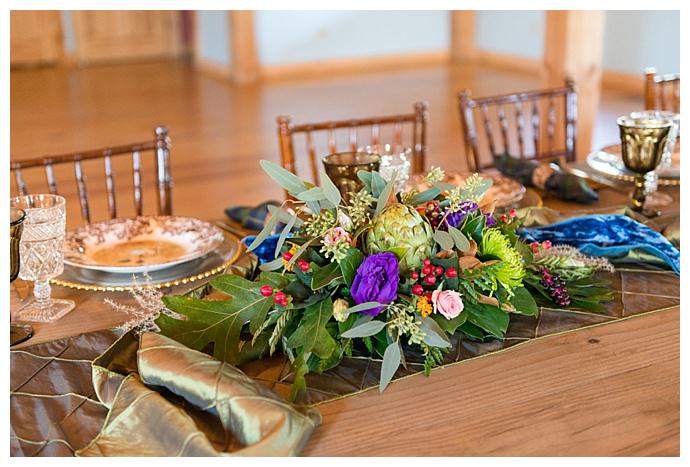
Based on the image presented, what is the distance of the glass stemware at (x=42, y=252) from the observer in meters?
1.33

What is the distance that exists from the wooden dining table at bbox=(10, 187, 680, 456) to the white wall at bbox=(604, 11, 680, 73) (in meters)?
5.61

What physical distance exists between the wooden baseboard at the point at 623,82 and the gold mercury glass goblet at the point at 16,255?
20.0ft

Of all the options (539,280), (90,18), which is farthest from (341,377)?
(90,18)

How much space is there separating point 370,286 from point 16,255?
0.51m

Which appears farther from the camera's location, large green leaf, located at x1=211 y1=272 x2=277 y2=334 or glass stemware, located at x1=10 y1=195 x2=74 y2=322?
glass stemware, located at x1=10 y1=195 x2=74 y2=322

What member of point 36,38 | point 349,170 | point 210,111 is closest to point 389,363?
point 349,170

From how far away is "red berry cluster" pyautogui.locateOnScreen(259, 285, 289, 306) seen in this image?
112 centimetres

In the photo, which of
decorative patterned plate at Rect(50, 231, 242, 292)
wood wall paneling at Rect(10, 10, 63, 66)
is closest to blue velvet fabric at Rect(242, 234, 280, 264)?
decorative patterned plate at Rect(50, 231, 242, 292)

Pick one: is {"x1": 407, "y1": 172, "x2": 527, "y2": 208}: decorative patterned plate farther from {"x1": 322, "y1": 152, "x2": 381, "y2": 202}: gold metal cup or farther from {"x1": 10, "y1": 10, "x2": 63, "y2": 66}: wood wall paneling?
{"x1": 10, "y1": 10, "x2": 63, "y2": 66}: wood wall paneling

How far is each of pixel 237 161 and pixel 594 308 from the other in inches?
153

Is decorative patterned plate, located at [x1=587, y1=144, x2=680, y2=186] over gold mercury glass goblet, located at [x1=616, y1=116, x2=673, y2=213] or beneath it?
beneath

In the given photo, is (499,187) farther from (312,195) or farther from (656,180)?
(312,195)

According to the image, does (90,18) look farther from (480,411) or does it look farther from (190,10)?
(480,411)

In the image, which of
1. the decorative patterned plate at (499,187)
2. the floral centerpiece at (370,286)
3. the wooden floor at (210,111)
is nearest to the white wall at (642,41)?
the wooden floor at (210,111)
